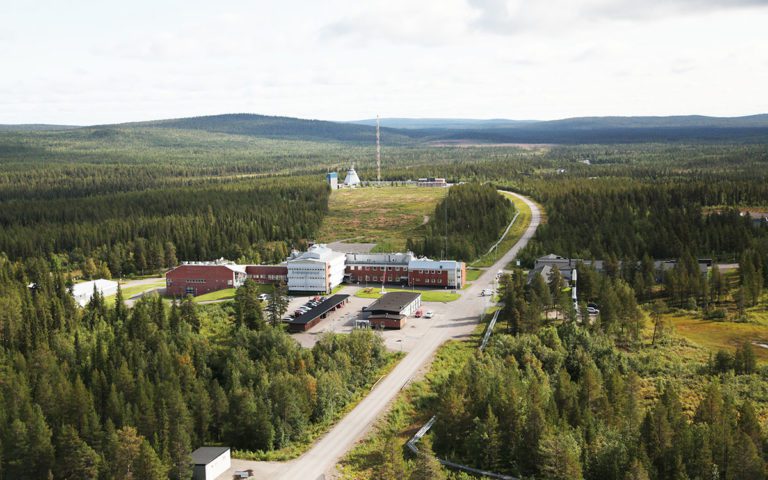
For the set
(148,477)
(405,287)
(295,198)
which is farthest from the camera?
(295,198)

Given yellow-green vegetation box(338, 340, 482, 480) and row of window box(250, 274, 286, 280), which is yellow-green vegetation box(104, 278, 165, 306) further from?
yellow-green vegetation box(338, 340, 482, 480)

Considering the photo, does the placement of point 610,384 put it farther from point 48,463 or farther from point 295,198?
point 295,198

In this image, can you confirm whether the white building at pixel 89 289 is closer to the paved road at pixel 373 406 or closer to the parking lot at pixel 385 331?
the parking lot at pixel 385 331

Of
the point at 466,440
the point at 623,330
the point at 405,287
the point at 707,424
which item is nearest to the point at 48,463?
the point at 466,440

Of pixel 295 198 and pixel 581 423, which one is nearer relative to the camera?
pixel 581 423

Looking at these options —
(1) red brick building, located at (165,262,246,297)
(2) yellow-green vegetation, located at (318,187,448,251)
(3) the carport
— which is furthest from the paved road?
(2) yellow-green vegetation, located at (318,187,448,251)

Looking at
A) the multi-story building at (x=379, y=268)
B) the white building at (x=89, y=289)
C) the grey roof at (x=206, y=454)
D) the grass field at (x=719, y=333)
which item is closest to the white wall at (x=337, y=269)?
the multi-story building at (x=379, y=268)

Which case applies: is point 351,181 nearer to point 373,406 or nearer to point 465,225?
point 465,225
